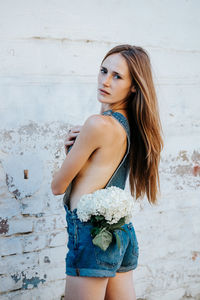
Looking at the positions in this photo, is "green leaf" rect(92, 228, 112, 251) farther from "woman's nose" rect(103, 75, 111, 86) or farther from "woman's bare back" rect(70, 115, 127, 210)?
"woman's nose" rect(103, 75, 111, 86)

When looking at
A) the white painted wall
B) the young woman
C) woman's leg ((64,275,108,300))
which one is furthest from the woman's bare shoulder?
the white painted wall

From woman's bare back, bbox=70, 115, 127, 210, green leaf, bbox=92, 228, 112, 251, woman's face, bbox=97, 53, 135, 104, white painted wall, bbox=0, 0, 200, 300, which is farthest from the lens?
white painted wall, bbox=0, 0, 200, 300

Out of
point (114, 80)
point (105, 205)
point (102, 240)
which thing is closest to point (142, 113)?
point (114, 80)

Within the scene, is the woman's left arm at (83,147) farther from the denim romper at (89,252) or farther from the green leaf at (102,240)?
the green leaf at (102,240)

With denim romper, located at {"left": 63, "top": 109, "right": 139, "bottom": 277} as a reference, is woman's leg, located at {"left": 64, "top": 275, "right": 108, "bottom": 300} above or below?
below

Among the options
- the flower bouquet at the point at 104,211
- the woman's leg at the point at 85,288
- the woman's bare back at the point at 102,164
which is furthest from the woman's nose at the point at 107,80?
the woman's leg at the point at 85,288

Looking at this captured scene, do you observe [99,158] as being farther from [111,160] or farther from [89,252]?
[89,252]

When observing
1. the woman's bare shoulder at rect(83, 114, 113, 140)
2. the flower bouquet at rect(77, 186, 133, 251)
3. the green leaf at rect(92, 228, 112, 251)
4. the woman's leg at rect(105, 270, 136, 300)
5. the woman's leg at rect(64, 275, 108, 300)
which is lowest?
the woman's leg at rect(105, 270, 136, 300)

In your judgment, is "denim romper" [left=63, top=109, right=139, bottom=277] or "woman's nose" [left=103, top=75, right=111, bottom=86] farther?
"woman's nose" [left=103, top=75, right=111, bottom=86]

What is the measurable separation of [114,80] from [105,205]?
0.78 metres

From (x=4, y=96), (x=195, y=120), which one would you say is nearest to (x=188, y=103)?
(x=195, y=120)

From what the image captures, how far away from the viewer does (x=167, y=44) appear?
12.1 ft

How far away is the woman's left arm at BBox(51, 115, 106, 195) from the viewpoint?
1.90 meters

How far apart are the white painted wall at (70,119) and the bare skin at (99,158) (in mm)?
1095
